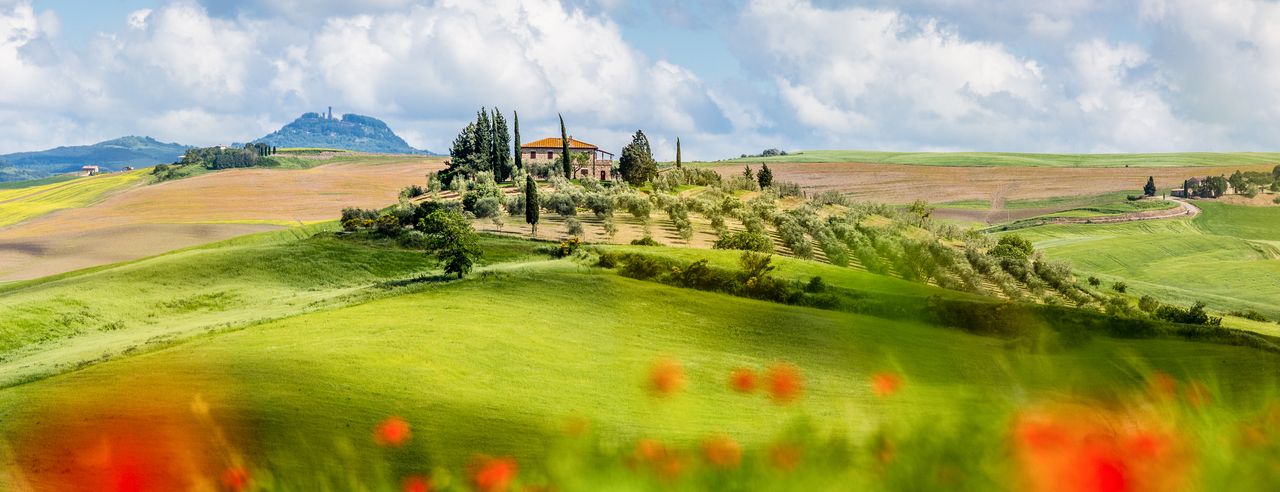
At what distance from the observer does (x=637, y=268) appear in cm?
5441

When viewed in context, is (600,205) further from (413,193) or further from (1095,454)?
(1095,454)

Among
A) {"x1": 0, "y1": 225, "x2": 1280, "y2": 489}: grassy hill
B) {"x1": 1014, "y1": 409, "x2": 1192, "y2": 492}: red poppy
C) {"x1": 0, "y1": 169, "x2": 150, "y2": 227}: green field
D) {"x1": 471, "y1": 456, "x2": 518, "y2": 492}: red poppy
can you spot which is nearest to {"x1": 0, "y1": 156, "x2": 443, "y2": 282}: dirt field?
{"x1": 0, "y1": 169, "x2": 150, "y2": 227}: green field

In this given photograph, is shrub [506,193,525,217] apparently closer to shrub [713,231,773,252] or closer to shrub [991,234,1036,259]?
shrub [713,231,773,252]

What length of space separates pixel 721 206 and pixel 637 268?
40.6 meters

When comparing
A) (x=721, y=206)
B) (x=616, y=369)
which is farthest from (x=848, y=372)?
(x=721, y=206)

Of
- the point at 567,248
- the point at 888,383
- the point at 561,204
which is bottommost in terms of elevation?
the point at 567,248

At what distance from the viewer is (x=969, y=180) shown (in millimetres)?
180000

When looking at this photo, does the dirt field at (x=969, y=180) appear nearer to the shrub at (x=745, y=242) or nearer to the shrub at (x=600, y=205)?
the shrub at (x=600, y=205)

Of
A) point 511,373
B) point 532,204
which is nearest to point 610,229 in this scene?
point 532,204

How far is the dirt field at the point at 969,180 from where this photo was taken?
6265 inches

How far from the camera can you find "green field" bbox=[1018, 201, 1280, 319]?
86.4 meters

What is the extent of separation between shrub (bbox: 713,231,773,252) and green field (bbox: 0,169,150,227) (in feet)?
368

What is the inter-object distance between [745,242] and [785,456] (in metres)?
66.5

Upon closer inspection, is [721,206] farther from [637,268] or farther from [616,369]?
[616,369]
